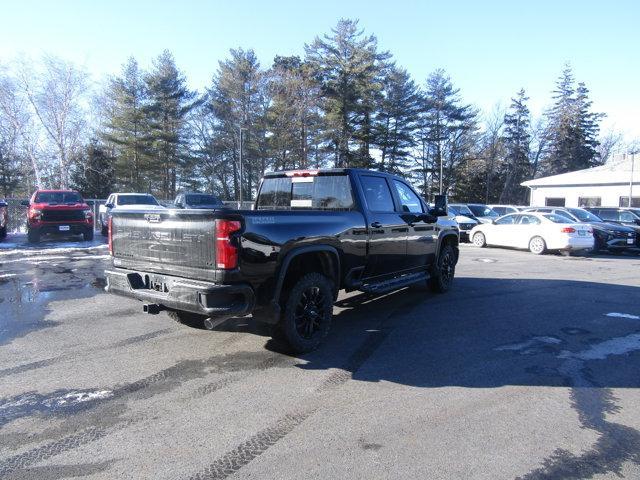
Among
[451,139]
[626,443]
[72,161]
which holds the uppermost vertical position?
[451,139]

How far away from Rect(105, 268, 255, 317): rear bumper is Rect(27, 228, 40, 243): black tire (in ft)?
43.6

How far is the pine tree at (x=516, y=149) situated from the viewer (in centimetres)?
6241

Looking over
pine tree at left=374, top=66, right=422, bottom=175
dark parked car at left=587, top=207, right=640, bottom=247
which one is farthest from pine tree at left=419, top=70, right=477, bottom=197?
dark parked car at left=587, top=207, right=640, bottom=247

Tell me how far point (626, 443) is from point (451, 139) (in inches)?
2189

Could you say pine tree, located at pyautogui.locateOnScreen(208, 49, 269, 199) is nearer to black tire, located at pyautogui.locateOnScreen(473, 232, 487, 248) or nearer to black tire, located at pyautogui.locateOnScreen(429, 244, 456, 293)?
black tire, located at pyautogui.locateOnScreen(473, 232, 487, 248)

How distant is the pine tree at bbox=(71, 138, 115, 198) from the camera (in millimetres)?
42031

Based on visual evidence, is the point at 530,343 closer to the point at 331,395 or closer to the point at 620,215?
the point at 331,395

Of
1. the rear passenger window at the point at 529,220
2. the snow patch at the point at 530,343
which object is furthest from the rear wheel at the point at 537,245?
the snow patch at the point at 530,343

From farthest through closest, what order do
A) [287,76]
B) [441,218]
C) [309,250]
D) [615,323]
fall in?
1. [287,76]
2. [441,218]
3. [615,323]
4. [309,250]

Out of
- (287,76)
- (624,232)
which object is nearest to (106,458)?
(624,232)

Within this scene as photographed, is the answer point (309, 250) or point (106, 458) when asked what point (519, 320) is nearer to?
point (309, 250)

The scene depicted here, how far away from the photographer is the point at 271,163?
149ft

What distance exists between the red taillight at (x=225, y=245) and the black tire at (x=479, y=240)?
52.3 ft

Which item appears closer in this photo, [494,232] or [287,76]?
[494,232]
